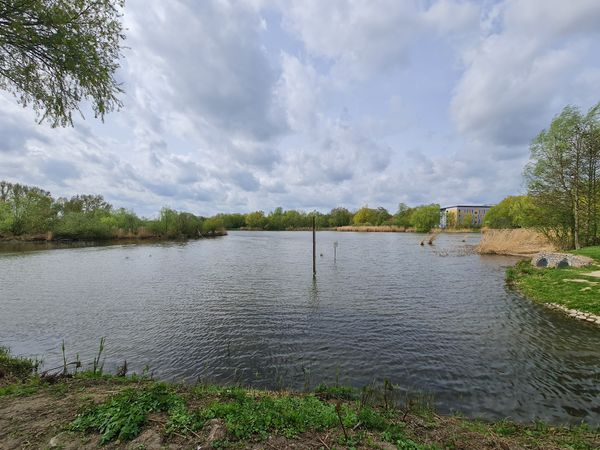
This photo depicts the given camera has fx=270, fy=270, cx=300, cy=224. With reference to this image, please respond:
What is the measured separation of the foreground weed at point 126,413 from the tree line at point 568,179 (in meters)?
37.8

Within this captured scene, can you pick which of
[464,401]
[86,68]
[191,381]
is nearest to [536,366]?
[464,401]

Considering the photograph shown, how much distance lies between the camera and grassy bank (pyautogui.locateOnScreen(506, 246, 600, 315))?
13617 millimetres

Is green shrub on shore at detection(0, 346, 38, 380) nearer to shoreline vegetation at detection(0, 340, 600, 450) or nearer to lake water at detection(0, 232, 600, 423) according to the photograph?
shoreline vegetation at detection(0, 340, 600, 450)

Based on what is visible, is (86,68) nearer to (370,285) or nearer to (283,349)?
(283,349)

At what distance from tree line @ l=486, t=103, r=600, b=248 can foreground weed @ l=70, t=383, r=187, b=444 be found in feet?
124

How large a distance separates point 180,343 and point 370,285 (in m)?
14.0

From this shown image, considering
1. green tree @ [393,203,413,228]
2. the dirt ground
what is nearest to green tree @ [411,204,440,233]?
green tree @ [393,203,413,228]

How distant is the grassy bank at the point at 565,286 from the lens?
1362cm

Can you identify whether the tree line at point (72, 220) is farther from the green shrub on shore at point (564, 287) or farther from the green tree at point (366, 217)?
the green tree at point (366, 217)

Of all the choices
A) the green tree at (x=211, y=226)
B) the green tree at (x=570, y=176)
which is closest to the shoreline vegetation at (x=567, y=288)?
the green tree at (x=570, y=176)

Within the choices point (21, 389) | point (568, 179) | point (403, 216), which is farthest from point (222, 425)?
point (403, 216)

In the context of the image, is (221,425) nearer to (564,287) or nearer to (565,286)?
(564,287)

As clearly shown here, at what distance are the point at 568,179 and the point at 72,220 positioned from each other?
81.8 metres

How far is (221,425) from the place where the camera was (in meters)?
4.30
